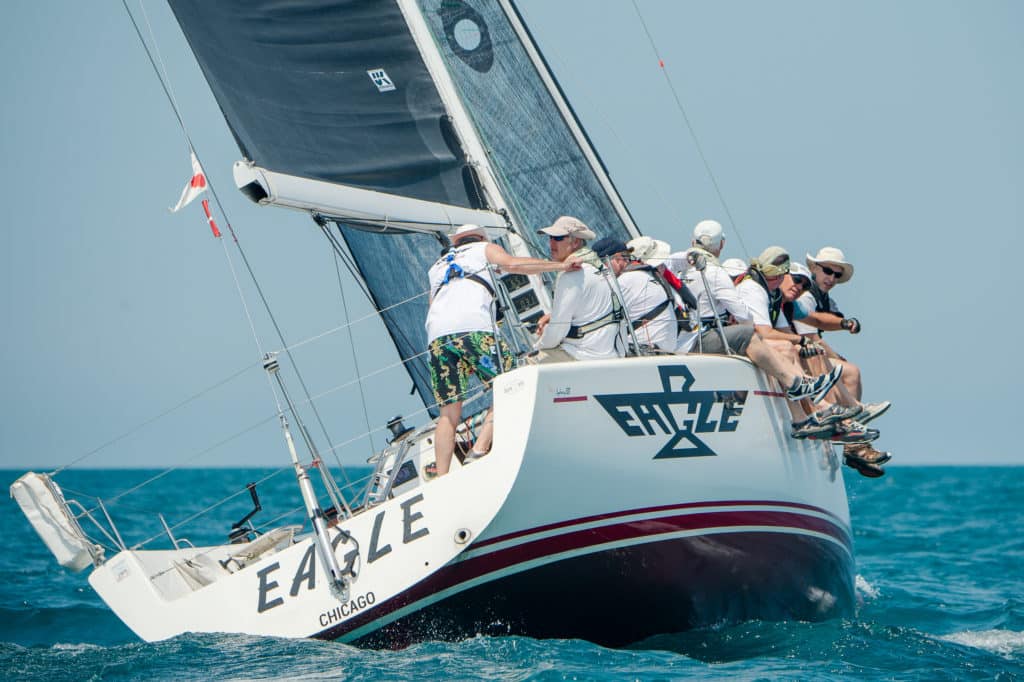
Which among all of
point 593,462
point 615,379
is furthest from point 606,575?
point 615,379

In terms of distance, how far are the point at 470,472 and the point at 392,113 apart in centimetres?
288

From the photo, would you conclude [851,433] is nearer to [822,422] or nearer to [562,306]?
[822,422]

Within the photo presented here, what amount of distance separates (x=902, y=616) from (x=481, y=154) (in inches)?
165

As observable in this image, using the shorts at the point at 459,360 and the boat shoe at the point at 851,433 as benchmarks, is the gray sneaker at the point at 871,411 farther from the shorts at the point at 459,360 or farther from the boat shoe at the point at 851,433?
the shorts at the point at 459,360

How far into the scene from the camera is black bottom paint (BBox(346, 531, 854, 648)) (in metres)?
5.20

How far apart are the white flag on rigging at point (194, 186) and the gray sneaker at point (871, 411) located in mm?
3528

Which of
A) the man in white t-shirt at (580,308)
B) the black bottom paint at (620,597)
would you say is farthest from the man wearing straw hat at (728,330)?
the black bottom paint at (620,597)

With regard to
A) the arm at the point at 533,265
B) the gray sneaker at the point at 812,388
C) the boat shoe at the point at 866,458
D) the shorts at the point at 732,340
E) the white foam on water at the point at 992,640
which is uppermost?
the arm at the point at 533,265

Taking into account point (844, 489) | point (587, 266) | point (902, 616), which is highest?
point (587, 266)

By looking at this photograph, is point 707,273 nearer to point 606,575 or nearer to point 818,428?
point 818,428

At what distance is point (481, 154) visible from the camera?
7.32 m

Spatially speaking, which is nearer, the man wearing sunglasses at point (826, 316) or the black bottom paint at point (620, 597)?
the black bottom paint at point (620, 597)

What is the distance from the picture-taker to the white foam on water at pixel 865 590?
9086 mm

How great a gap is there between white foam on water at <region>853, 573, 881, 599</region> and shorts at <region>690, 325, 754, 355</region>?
370cm
